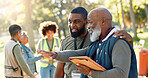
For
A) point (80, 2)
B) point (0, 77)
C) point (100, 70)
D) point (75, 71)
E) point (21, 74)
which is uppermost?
point (80, 2)

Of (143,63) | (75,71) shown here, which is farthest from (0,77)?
(75,71)

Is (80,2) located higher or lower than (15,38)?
higher

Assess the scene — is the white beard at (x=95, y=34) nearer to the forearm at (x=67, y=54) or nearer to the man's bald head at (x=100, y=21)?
the man's bald head at (x=100, y=21)

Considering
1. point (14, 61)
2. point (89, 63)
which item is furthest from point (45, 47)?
point (89, 63)

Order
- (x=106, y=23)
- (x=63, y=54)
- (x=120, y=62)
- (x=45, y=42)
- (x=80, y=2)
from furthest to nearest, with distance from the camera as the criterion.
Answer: (x=80, y=2) → (x=45, y=42) → (x=63, y=54) → (x=106, y=23) → (x=120, y=62)

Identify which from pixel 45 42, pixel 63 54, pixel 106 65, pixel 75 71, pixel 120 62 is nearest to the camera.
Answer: pixel 120 62

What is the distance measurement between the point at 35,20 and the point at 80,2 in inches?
319

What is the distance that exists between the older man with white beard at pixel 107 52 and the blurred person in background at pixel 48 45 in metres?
2.88

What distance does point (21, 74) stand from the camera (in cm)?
430

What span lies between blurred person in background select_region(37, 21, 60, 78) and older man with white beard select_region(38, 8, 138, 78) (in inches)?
114

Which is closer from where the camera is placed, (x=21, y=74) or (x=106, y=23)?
(x=106, y=23)

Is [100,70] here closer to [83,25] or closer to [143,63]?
[83,25]

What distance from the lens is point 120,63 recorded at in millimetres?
2125

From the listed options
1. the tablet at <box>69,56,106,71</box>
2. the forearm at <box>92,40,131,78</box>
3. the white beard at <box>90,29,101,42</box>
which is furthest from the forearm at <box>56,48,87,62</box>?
the forearm at <box>92,40,131,78</box>
